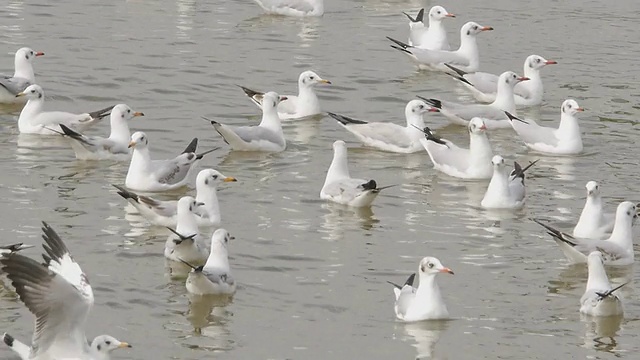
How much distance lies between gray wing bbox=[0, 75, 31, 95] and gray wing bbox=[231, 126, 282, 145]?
367 cm

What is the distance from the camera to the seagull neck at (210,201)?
16938 mm

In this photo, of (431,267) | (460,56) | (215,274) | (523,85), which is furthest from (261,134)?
(431,267)

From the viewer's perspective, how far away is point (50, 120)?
20609 mm

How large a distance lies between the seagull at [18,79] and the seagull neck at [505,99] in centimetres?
659

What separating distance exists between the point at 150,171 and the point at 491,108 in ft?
19.7

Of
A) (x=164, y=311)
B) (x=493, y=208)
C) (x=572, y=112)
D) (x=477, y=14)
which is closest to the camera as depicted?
(x=164, y=311)

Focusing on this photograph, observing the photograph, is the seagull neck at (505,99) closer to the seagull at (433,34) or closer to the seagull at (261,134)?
the seagull at (261,134)

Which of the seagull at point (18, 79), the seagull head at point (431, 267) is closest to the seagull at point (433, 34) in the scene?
the seagull at point (18, 79)

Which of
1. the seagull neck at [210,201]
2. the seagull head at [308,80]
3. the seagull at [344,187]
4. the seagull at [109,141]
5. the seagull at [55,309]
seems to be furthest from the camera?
the seagull head at [308,80]

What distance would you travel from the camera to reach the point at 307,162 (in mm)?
20172

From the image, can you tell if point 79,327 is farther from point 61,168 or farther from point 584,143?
point 584,143

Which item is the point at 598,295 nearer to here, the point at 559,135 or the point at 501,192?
the point at 501,192

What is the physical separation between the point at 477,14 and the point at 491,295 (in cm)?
1563

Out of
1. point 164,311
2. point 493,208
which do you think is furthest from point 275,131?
point 164,311
